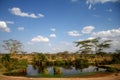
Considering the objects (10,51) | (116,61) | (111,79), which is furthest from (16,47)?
(111,79)

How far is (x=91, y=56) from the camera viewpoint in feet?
65.5

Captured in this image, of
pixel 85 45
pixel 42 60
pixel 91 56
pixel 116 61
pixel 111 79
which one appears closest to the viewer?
pixel 111 79

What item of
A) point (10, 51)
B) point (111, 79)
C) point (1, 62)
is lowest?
point (111, 79)

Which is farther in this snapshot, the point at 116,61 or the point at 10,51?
the point at 10,51

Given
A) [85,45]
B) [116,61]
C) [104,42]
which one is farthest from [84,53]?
[116,61]

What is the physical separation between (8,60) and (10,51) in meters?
6.43

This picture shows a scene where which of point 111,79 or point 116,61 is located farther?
point 116,61

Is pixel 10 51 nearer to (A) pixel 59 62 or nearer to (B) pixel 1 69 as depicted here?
(A) pixel 59 62

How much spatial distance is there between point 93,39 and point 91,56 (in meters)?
2.69

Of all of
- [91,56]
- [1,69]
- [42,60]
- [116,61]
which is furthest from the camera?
[91,56]

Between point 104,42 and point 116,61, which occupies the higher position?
point 104,42

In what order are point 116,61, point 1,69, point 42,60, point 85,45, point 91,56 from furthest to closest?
point 91,56 < point 85,45 < point 42,60 < point 116,61 < point 1,69

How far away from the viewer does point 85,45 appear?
18.2 metres

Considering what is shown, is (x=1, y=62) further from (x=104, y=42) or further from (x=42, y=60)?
(x=104, y=42)
